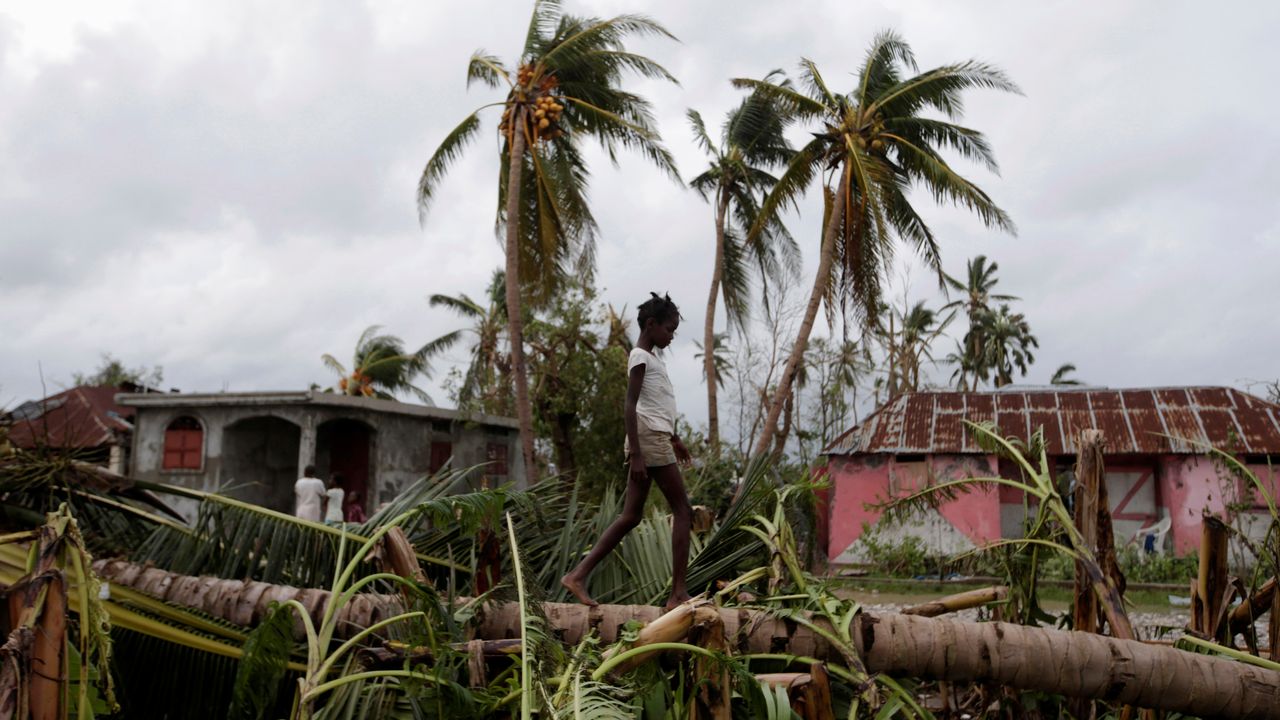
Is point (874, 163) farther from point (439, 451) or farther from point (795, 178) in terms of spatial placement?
point (439, 451)

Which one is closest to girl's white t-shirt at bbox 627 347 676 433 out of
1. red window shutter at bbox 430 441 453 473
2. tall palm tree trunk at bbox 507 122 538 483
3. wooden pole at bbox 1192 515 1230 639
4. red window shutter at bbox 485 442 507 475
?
wooden pole at bbox 1192 515 1230 639

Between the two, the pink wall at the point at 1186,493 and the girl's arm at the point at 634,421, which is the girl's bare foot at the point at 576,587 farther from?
the pink wall at the point at 1186,493

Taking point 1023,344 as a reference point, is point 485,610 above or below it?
below

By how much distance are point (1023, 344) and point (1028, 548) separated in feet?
144

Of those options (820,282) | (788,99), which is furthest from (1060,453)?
(788,99)

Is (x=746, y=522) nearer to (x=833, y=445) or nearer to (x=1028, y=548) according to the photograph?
(x=1028, y=548)

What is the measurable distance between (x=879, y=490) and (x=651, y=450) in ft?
45.3

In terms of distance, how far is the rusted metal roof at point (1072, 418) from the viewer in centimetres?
1684

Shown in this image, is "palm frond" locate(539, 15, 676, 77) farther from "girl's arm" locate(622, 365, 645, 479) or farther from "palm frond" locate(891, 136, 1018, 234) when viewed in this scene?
"girl's arm" locate(622, 365, 645, 479)

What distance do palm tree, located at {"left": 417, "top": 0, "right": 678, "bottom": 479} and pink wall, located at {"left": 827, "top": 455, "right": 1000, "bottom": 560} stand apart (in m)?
5.88

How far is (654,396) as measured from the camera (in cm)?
372

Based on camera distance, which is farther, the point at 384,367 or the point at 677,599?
the point at 384,367

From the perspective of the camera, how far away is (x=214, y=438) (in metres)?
17.6

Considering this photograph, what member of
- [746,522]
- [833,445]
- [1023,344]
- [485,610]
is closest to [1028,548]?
[746,522]
